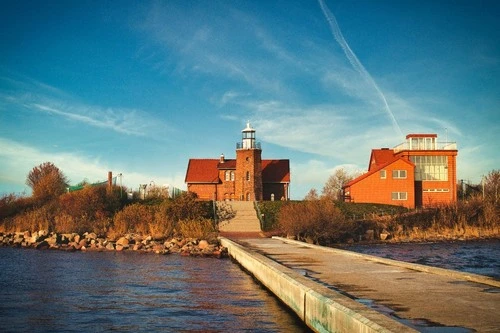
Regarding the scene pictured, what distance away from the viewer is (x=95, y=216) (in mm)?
40562

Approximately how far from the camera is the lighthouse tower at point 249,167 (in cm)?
5541

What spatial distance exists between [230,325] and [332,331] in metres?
2.59

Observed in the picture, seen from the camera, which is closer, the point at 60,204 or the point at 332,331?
the point at 332,331

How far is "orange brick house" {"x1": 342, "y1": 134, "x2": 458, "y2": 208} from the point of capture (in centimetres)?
5438

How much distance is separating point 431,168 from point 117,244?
39062 mm

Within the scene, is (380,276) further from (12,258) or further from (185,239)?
(185,239)

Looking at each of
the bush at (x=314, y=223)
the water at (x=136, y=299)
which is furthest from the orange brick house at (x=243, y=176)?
the water at (x=136, y=299)

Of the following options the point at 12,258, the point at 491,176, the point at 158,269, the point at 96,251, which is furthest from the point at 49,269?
the point at 491,176

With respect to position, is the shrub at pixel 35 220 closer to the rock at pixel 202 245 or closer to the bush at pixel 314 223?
the rock at pixel 202 245

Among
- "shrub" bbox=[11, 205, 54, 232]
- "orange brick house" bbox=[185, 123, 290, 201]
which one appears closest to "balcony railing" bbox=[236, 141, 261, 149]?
"orange brick house" bbox=[185, 123, 290, 201]

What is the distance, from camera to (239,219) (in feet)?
141

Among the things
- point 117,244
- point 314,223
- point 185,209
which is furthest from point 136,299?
point 185,209

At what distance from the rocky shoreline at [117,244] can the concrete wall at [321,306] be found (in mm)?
13514

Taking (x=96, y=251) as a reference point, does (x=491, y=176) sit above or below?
above
